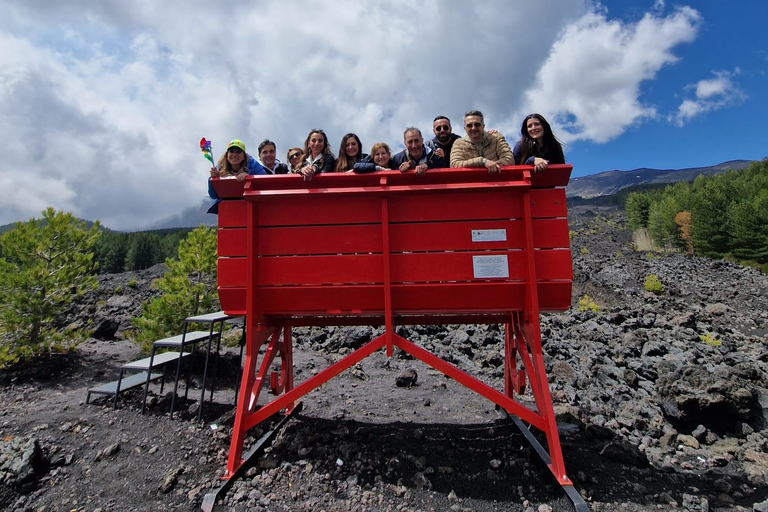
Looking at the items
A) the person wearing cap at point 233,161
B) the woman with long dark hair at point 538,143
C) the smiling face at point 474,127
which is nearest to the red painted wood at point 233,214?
the person wearing cap at point 233,161

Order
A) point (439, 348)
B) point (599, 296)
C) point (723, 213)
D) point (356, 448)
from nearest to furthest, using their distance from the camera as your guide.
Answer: point (356, 448)
point (439, 348)
point (599, 296)
point (723, 213)

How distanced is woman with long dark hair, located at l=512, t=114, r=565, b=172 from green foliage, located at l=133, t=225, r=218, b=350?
8.01m

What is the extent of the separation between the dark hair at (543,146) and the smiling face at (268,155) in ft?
12.0

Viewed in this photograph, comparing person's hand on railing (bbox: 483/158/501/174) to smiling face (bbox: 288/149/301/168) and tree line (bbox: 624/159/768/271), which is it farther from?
tree line (bbox: 624/159/768/271)

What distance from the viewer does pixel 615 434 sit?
534 centimetres

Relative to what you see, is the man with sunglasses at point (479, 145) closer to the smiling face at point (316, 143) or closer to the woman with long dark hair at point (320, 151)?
the woman with long dark hair at point (320, 151)

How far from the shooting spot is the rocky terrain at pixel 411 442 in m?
3.80

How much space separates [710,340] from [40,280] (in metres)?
17.4

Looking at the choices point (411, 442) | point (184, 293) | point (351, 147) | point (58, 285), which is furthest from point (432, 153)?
point (58, 285)

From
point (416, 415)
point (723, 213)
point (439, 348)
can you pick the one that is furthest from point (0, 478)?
point (723, 213)

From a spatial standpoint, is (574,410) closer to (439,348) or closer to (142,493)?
(439,348)

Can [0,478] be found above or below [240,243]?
below

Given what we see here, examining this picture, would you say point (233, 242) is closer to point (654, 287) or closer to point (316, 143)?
point (316, 143)

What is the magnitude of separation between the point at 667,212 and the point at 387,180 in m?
77.0
